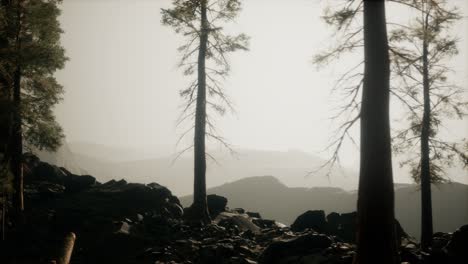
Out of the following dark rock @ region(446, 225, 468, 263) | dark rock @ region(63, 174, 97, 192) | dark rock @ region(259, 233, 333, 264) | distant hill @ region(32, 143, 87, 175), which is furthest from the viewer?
distant hill @ region(32, 143, 87, 175)

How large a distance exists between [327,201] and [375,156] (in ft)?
209

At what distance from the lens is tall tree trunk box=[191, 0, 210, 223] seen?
52.5 ft

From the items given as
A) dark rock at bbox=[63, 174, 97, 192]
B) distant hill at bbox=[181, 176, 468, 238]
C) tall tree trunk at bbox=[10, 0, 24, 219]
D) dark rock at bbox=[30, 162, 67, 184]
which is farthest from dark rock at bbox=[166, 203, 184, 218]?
distant hill at bbox=[181, 176, 468, 238]

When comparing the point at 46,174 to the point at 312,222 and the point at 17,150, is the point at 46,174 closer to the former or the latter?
the point at 17,150

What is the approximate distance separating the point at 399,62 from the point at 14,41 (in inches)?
620

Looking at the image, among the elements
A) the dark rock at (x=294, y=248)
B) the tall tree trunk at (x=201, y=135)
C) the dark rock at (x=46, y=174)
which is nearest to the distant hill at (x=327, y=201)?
the tall tree trunk at (x=201, y=135)

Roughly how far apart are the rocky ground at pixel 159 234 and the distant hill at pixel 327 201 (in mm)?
46201

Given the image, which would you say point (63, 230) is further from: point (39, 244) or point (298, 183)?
point (298, 183)

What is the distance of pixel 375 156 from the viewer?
23.4 feet

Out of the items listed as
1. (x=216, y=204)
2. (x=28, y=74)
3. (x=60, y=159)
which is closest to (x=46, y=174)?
(x=28, y=74)

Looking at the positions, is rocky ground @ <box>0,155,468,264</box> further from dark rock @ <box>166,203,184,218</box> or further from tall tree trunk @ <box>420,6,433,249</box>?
tall tree trunk @ <box>420,6,433,249</box>

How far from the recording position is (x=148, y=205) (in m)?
17.3

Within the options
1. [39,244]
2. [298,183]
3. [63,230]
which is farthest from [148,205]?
[298,183]

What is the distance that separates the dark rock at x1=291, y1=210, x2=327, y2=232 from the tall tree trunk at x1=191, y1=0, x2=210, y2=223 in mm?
3811
